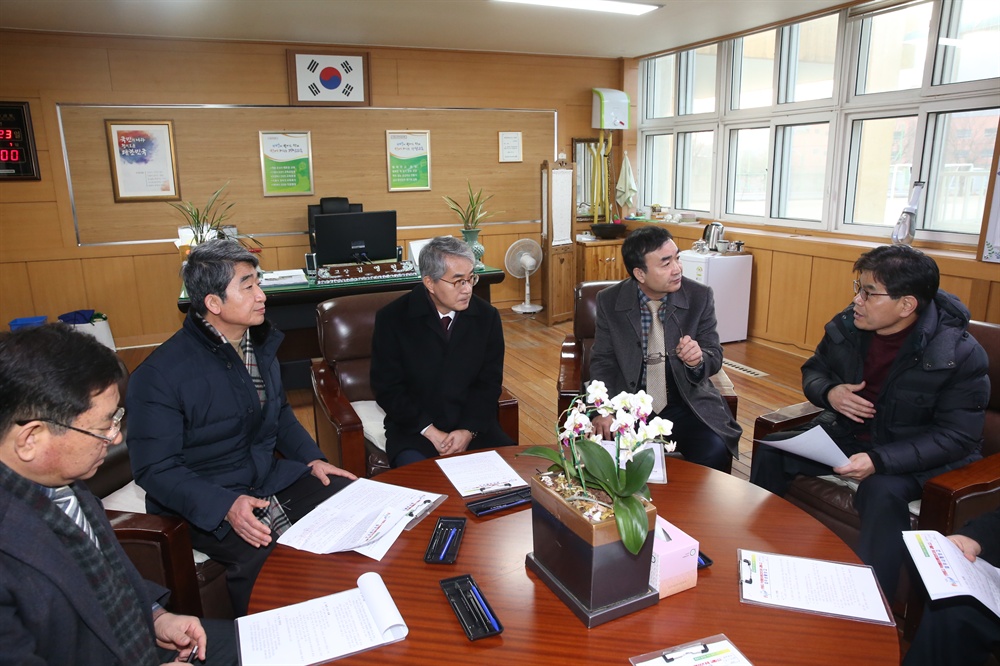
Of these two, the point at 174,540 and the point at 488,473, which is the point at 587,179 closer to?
the point at 488,473

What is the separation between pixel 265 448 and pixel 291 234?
4.55 m

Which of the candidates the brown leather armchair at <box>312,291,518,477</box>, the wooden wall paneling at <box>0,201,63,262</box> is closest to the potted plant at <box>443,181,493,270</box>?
the brown leather armchair at <box>312,291,518,477</box>

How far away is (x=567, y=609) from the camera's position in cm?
129

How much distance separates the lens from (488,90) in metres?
6.76

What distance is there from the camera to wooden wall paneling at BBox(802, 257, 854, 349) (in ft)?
15.9

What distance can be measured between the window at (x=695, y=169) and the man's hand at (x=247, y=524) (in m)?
5.89

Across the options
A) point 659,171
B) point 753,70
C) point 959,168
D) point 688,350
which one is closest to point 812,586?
point 688,350

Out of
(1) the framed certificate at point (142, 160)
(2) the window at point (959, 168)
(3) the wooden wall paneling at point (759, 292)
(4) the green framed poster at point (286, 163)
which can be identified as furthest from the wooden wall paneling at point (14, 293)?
(2) the window at point (959, 168)

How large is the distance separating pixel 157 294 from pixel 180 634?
5.28m

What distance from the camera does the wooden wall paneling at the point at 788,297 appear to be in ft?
17.1

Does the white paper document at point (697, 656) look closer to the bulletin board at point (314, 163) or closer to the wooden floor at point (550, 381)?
the wooden floor at point (550, 381)

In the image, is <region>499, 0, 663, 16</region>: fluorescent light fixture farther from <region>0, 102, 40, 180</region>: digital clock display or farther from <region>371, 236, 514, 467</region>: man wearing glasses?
<region>0, 102, 40, 180</region>: digital clock display

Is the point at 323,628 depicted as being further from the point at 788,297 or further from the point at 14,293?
the point at 14,293

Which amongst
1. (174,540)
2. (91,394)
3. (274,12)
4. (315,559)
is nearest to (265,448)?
(174,540)
